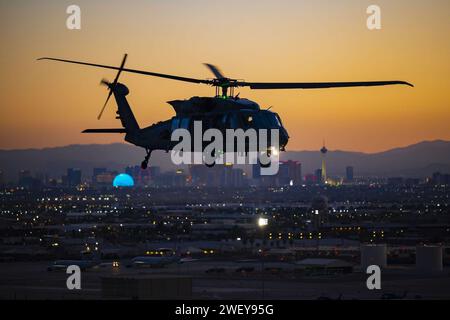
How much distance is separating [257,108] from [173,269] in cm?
6349

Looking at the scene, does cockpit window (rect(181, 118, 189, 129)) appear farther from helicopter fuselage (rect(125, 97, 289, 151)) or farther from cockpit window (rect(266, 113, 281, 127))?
cockpit window (rect(266, 113, 281, 127))

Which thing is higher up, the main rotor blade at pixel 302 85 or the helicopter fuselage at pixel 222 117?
the main rotor blade at pixel 302 85

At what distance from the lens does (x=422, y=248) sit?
145 m

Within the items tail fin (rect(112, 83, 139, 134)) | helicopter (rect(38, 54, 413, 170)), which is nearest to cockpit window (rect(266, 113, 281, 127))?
helicopter (rect(38, 54, 413, 170))

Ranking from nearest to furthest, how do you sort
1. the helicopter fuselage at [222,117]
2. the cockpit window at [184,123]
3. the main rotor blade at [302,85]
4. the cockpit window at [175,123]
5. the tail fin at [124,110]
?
the main rotor blade at [302,85] → the helicopter fuselage at [222,117] → the cockpit window at [184,123] → the cockpit window at [175,123] → the tail fin at [124,110]

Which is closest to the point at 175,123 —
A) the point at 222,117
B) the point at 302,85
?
the point at 222,117

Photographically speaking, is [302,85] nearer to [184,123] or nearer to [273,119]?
[273,119]

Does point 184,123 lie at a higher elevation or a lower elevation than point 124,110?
lower

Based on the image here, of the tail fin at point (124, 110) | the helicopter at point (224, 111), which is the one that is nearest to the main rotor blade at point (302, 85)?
the helicopter at point (224, 111)

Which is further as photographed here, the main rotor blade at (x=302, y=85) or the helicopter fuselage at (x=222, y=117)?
the helicopter fuselage at (x=222, y=117)

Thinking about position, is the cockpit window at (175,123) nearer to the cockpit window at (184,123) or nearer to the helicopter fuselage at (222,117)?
the helicopter fuselage at (222,117)
